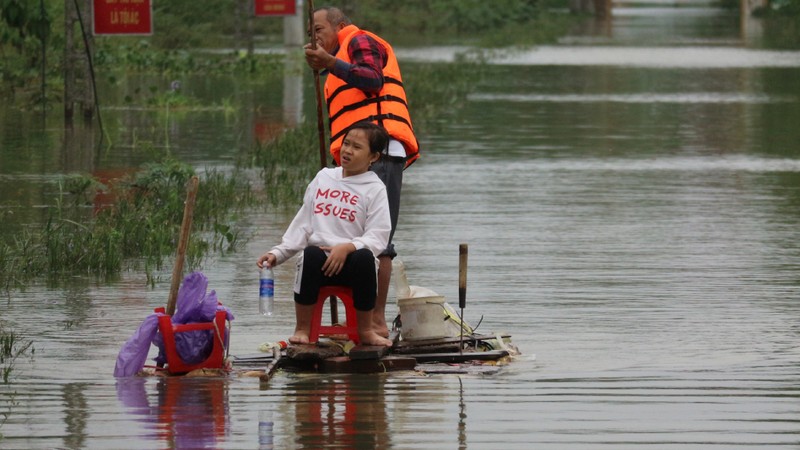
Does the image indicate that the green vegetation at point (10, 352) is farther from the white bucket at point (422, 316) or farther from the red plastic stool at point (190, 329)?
the white bucket at point (422, 316)

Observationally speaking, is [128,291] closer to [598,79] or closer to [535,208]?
[535,208]

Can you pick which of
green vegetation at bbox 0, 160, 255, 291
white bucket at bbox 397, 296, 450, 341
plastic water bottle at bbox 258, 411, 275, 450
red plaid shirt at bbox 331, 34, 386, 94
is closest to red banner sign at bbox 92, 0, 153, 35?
green vegetation at bbox 0, 160, 255, 291

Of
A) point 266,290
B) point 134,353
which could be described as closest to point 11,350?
point 134,353

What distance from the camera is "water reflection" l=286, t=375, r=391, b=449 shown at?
683cm

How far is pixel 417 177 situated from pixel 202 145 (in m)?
3.04

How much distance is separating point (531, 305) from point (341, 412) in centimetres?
306

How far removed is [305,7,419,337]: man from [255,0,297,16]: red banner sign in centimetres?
2627

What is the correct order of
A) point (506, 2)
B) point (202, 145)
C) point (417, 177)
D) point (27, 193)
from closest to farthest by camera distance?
point (27, 193), point (417, 177), point (202, 145), point (506, 2)

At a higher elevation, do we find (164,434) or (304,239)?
(304,239)

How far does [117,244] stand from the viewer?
1186 cm

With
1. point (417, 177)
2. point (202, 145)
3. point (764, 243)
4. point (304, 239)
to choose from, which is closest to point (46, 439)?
point (304, 239)

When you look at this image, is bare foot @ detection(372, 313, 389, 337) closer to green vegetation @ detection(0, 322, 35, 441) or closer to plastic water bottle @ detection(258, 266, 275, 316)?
plastic water bottle @ detection(258, 266, 275, 316)

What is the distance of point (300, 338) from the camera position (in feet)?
27.3

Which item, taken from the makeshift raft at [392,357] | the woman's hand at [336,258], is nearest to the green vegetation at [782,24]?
the makeshift raft at [392,357]
